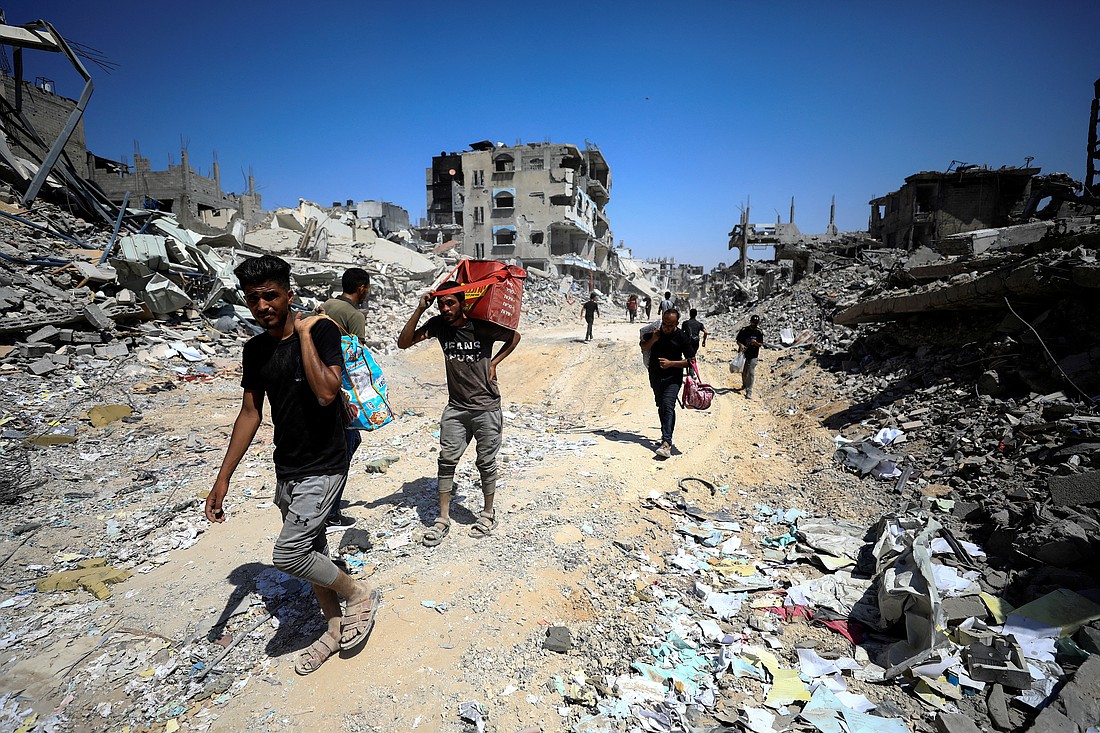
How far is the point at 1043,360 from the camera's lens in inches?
212

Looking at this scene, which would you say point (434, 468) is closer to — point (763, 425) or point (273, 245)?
point (763, 425)

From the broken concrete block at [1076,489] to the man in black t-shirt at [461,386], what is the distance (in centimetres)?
404

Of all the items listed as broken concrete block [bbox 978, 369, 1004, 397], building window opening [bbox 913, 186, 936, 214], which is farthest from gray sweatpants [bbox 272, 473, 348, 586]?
building window opening [bbox 913, 186, 936, 214]

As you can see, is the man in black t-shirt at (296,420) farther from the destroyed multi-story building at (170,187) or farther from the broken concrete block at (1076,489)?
the destroyed multi-story building at (170,187)

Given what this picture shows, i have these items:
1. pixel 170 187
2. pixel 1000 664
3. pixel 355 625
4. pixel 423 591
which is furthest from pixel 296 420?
pixel 170 187

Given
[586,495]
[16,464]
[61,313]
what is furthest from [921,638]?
[61,313]

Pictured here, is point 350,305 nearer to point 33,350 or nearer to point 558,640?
point 558,640

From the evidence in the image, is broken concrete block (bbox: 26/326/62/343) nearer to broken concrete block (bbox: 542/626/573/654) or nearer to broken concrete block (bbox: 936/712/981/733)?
broken concrete block (bbox: 542/626/573/654)

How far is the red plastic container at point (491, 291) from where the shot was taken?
3.63m

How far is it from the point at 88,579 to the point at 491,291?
3.16m

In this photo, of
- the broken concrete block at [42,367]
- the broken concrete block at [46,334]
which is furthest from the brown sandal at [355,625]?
the broken concrete block at [46,334]

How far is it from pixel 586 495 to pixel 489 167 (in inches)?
1581

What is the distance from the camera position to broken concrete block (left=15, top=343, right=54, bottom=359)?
767 cm

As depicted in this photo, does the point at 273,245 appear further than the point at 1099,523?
Yes
